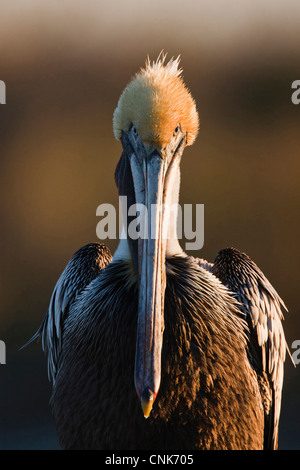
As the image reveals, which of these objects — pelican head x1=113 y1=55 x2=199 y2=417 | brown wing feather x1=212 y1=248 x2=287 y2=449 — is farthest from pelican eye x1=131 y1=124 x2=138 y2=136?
brown wing feather x1=212 y1=248 x2=287 y2=449

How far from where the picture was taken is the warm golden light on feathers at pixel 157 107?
6.16 ft

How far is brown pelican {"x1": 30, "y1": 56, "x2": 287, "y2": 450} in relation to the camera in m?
1.82

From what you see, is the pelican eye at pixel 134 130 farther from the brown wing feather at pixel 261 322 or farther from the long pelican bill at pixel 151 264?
the brown wing feather at pixel 261 322

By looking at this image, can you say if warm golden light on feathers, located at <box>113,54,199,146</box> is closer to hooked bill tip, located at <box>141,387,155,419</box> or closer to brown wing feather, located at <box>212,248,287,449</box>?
brown wing feather, located at <box>212,248,287,449</box>

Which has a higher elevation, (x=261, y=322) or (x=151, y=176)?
(x=151, y=176)

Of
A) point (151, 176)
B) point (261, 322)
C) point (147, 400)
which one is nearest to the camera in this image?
point (147, 400)

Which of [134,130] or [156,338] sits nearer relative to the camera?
[156,338]

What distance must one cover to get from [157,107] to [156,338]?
736 millimetres

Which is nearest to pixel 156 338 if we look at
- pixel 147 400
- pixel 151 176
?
pixel 147 400

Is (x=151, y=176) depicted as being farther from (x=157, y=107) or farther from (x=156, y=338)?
(x=156, y=338)

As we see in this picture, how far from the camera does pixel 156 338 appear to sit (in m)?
1.72

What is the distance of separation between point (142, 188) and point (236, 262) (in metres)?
0.78

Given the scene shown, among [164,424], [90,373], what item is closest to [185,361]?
[164,424]

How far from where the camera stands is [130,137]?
1.96 m
